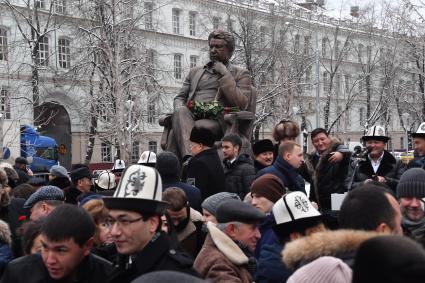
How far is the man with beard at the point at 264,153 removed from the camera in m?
8.33

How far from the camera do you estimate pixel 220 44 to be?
10.6m

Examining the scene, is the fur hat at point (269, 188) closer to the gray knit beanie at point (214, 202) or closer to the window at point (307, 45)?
the gray knit beanie at point (214, 202)

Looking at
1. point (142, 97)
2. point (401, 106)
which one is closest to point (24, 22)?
point (142, 97)

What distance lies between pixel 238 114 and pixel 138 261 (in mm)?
7159

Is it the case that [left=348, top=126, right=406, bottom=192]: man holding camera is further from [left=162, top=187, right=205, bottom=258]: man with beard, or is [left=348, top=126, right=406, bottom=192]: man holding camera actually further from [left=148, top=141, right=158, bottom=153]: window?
[left=148, top=141, right=158, bottom=153]: window

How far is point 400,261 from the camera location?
1.74 metres

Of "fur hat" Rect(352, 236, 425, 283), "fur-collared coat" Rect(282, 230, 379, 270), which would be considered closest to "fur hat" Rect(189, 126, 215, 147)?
"fur-collared coat" Rect(282, 230, 379, 270)

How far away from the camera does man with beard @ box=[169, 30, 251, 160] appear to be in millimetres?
10578

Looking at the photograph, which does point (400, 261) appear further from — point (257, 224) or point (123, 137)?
point (123, 137)

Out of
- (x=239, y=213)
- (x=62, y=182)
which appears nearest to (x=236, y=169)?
(x=62, y=182)

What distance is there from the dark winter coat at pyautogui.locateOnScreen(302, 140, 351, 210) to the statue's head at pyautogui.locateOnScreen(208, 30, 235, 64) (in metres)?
3.40

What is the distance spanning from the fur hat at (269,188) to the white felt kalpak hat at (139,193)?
1.60m

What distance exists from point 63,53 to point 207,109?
32938mm

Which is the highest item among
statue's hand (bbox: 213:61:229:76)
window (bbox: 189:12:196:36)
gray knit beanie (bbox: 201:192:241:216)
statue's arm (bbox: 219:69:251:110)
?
window (bbox: 189:12:196:36)
